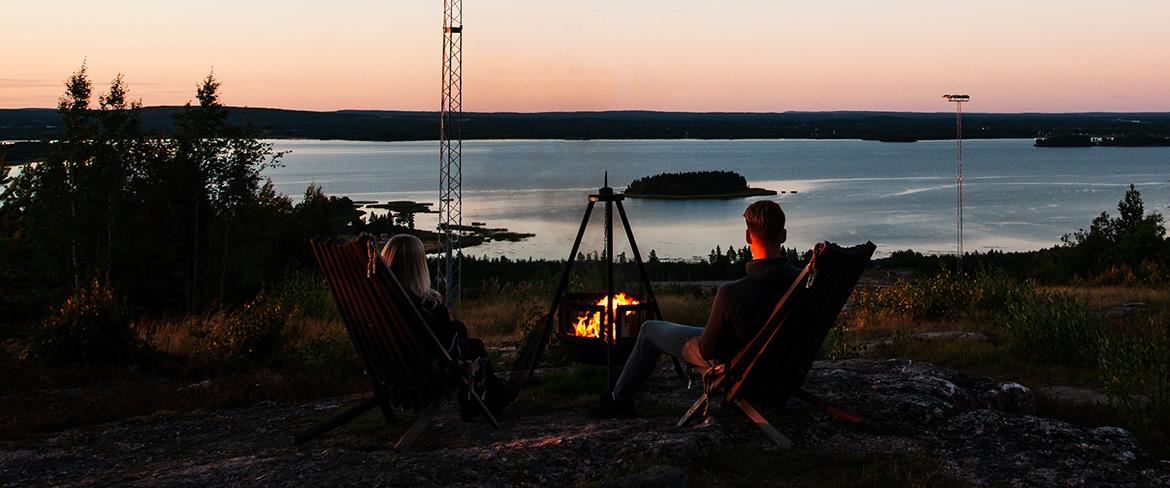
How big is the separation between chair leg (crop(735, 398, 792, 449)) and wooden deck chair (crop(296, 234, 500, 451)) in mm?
1330

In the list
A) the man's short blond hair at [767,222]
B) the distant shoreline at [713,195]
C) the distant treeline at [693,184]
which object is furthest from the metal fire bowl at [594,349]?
the distant treeline at [693,184]

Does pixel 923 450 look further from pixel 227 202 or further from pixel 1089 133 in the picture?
pixel 1089 133

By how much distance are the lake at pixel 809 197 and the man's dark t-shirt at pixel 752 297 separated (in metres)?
1.96

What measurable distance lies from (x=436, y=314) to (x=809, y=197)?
7768cm

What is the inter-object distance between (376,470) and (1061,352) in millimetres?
6011

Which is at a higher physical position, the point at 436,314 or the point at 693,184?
the point at 693,184

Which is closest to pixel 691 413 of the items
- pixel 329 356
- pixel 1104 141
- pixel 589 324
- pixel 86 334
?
pixel 589 324

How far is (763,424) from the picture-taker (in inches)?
184

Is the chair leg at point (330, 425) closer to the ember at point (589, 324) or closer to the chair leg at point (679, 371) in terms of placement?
the ember at point (589, 324)

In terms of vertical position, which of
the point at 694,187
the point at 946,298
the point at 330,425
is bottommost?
the point at 946,298

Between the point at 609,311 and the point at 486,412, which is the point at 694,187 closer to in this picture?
the point at 609,311

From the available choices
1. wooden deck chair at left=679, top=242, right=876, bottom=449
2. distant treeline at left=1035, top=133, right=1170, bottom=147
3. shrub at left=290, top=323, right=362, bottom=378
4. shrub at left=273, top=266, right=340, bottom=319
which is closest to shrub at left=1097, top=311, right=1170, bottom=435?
wooden deck chair at left=679, top=242, right=876, bottom=449

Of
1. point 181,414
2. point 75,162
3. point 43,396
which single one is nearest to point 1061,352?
point 181,414

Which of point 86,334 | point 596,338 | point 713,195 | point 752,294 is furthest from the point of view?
point 713,195
